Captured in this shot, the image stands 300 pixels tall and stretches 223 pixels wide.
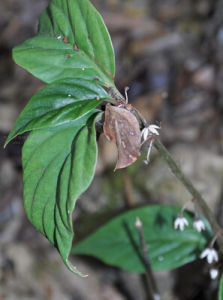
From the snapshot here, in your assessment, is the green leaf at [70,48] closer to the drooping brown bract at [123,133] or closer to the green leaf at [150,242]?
the drooping brown bract at [123,133]

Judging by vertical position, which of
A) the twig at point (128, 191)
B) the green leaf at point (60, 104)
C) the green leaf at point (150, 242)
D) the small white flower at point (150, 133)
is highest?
the green leaf at point (60, 104)

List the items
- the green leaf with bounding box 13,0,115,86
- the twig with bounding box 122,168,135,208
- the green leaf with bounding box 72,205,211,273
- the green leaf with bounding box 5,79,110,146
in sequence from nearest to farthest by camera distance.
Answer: the green leaf with bounding box 5,79,110,146, the green leaf with bounding box 13,0,115,86, the green leaf with bounding box 72,205,211,273, the twig with bounding box 122,168,135,208

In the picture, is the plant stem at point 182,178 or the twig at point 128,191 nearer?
the plant stem at point 182,178

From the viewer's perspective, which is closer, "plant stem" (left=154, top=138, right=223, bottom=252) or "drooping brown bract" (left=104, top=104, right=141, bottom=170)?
"drooping brown bract" (left=104, top=104, right=141, bottom=170)

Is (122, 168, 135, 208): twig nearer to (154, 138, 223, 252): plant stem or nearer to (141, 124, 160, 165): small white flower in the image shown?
(154, 138, 223, 252): plant stem

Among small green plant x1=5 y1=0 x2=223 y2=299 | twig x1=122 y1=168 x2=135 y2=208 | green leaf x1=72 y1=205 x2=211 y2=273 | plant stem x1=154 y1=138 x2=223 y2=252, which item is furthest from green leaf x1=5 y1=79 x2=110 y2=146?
twig x1=122 y1=168 x2=135 y2=208

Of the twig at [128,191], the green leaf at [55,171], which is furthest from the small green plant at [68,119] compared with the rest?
the twig at [128,191]

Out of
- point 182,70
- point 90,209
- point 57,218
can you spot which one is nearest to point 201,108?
point 182,70
